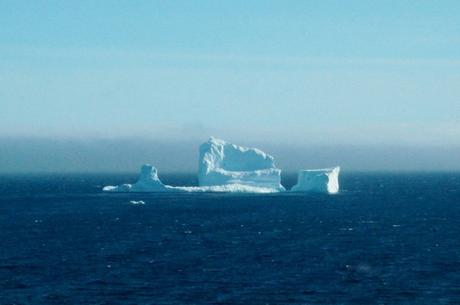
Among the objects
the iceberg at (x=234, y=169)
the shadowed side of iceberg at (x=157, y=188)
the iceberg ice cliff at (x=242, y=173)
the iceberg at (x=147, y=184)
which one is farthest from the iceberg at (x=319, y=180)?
the iceberg at (x=147, y=184)

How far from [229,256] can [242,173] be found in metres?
80.1

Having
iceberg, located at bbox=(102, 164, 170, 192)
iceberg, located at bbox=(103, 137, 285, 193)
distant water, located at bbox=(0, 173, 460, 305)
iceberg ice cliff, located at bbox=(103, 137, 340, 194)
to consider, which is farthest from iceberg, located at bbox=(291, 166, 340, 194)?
distant water, located at bbox=(0, 173, 460, 305)

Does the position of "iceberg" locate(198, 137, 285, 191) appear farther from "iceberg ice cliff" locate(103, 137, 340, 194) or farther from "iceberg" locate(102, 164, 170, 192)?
"iceberg" locate(102, 164, 170, 192)

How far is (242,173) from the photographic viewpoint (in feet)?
447

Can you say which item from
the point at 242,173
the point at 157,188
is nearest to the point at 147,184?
the point at 157,188

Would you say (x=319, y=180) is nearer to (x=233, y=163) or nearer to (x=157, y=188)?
(x=233, y=163)

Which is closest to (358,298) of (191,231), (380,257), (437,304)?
(437,304)

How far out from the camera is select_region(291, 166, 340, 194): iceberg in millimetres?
134625

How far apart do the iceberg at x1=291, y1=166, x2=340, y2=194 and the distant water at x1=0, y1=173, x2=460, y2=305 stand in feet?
107

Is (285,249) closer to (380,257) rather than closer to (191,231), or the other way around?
(380,257)

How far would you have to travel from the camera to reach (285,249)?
6047 cm

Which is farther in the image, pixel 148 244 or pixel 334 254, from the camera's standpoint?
pixel 148 244

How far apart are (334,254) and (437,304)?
18560 mm

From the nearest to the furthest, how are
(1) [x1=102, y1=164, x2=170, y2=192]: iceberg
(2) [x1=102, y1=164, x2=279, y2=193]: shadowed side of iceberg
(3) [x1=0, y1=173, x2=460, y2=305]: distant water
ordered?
(3) [x1=0, y1=173, x2=460, y2=305]: distant water < (2) [x1=102, y1=164, x2=279, y2=193]: shadowed side of iceberg < (1) [x1=102, y1=164, x2=170, y2=192]: iceberg
